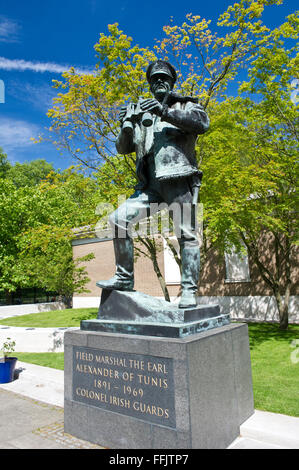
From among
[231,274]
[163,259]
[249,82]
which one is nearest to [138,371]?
[249,82]

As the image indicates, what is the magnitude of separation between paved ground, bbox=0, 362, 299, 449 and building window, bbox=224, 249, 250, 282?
12377 mm

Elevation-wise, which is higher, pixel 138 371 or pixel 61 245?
pixel 61 245

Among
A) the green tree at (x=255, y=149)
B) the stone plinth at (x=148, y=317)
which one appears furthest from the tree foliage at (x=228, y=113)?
the stone plinth at (x=148, y=317)

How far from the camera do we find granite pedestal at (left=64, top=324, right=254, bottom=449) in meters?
2.97

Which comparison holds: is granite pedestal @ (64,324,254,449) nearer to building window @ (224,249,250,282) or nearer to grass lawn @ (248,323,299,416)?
grass lawn @ (248,323,299,416)

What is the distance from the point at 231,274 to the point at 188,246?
13883 millimetres

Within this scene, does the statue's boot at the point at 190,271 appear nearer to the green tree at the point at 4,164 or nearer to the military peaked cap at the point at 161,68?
the military peaked cap at the point at 161,68

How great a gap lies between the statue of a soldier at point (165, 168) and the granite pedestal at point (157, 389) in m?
0.63

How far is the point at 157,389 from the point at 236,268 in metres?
14.4

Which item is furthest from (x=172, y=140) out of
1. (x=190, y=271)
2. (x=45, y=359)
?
(x=45, y=359)

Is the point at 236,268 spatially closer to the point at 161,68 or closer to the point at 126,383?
the point at 161,68

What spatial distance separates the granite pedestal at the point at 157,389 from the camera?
297cm
